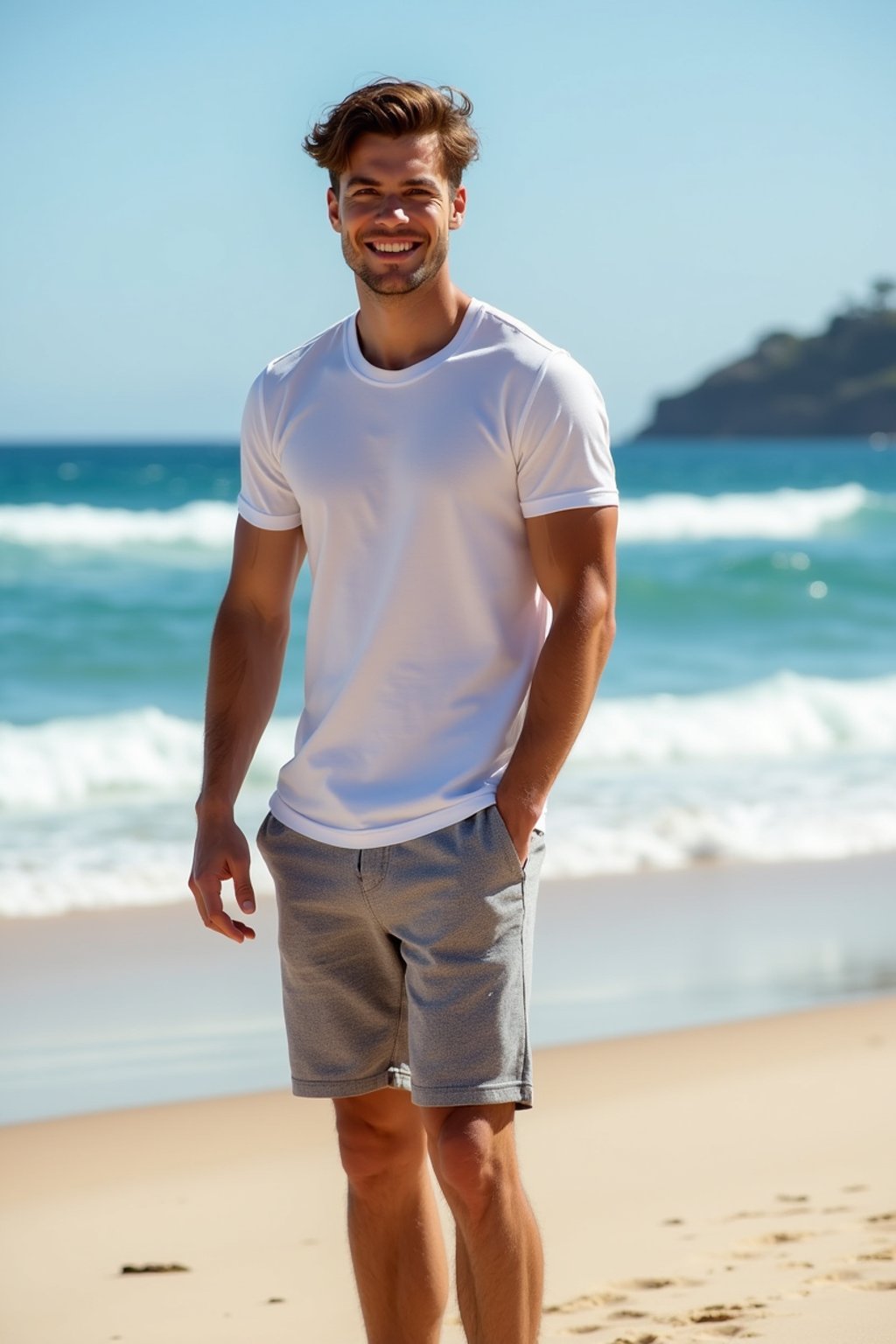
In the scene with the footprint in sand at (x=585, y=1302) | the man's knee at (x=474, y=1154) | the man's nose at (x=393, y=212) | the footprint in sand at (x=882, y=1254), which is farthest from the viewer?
the footprint in sand at (x=882, y=1254)

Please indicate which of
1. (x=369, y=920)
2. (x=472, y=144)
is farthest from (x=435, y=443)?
(x=369, y=920)

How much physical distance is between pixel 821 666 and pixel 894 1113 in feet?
35.4

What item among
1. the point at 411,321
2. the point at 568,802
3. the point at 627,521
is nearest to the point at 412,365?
the point at 411,321

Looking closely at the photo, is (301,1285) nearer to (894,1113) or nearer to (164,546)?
(894,1113)

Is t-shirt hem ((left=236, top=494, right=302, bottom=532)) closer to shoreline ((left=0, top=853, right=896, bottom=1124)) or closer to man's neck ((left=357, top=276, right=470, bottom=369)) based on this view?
man's neck ((left=357, top=276, right=470, bottom=369))

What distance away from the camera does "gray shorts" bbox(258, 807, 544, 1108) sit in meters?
2.24

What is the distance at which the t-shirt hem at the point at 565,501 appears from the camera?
2.23m

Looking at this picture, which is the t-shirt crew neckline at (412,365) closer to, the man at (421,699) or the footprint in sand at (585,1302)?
the man at (421,699)

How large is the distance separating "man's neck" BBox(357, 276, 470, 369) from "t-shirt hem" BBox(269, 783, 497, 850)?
63 centimetres

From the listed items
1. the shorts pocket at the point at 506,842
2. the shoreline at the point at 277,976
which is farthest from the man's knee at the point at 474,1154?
the shoreline at the point at 277,976

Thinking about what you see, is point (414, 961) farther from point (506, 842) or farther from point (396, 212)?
point (396, 212)

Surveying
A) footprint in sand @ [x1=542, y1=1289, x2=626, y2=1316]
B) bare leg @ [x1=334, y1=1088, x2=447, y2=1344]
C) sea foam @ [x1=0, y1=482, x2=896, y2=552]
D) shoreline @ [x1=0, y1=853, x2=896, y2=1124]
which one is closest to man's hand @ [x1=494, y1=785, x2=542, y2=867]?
bare leg @ [x1=334, y1=1088, x2=447, y2=1344]

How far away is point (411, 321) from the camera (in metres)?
2.36

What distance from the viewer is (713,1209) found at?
3646 mm
